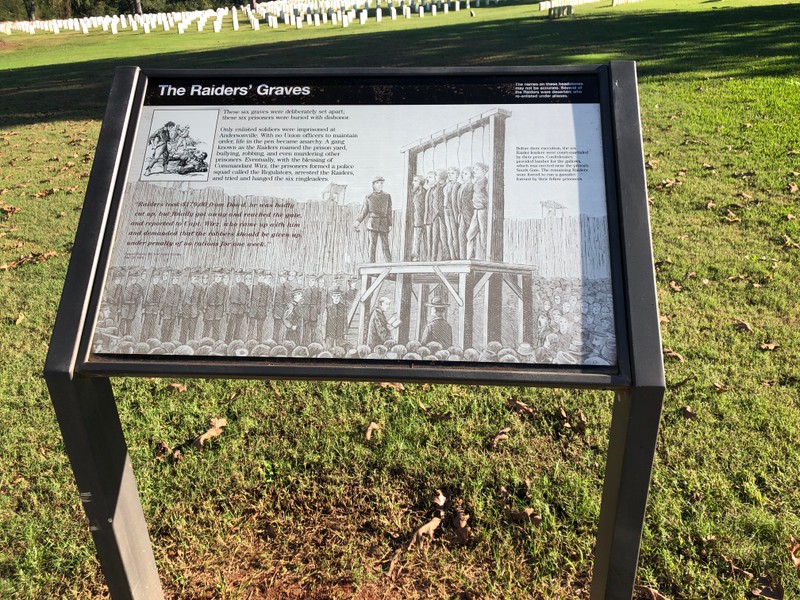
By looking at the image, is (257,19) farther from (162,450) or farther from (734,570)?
(734,570)

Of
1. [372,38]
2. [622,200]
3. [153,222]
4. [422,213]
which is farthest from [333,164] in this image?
[372,38]

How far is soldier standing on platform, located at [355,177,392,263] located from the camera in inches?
89.5

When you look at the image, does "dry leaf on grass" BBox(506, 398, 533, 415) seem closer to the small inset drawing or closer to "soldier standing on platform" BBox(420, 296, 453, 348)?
"soldier standing on platform" BBox(420, 296, 453, 348)

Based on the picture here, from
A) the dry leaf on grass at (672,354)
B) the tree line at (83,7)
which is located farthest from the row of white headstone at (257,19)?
the dry leaf on grass at (672,354)

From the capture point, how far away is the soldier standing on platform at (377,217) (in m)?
2.27

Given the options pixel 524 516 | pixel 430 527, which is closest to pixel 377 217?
pixel 430 527

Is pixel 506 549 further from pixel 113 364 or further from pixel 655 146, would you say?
pixel 655 146

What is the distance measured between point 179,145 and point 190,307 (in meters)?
0.62

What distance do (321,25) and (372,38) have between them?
37.6 ft

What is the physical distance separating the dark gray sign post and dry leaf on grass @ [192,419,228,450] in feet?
4.12

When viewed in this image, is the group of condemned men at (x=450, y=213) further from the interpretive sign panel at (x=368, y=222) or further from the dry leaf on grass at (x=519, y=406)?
the dry leaf on grass at (x=519, y=406)

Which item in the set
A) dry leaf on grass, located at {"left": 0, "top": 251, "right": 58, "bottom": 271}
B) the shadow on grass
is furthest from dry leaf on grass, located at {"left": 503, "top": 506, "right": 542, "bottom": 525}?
the shadow on grass

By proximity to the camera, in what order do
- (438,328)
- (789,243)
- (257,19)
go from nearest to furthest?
(438,328) < (789,243) < (257,19)

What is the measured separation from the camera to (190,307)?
225 cm
